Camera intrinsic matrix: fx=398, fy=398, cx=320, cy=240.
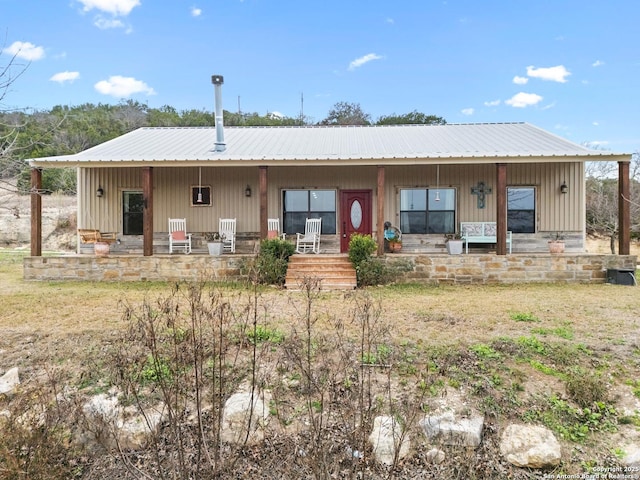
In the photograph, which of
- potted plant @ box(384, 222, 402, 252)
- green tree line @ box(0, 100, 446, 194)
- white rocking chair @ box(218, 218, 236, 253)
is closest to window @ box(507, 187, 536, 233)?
potted plant @ box(384, 222, 402, 252)

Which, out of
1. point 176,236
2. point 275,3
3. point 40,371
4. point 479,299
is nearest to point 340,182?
point 176,236

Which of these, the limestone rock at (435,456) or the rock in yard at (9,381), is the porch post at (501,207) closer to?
the limestone rock at (435,456)

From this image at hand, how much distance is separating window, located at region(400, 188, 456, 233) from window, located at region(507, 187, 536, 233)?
1.54 meters

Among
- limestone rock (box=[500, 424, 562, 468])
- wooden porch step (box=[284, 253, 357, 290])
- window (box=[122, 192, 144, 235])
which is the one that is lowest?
limestone rock (box=[500, 424, 562, 468])

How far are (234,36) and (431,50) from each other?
37.5 feet

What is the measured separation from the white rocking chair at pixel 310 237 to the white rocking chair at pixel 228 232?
1774 millimetres

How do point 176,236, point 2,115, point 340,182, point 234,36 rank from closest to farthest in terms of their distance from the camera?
point 2,115 → point 176,236 → point 340,182 → point 234,36

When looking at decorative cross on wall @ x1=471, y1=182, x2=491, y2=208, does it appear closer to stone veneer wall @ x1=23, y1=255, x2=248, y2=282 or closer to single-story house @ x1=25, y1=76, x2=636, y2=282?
single-story house @ x1=25, y1=76, x2=636, y2=282

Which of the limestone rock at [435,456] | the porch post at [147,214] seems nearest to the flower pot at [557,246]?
the limestone rock at [435,456]

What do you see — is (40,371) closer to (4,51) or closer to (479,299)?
(4,51)

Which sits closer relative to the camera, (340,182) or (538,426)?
(538,426)

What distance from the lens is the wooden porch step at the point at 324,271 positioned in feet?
27.6

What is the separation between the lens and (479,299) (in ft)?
22.9

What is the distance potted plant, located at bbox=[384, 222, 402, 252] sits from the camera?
10.0 meters
